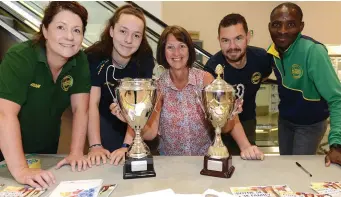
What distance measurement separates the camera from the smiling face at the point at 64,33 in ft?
4.86

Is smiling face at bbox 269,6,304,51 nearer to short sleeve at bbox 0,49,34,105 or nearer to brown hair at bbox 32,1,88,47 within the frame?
brown hair at bbox 32,1,88,47

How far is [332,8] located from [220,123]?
20.1ft

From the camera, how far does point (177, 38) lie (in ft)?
5.86

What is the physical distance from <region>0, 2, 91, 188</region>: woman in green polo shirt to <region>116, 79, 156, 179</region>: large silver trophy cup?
0.95 feet

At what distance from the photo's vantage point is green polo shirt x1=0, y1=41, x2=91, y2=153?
1.42 m

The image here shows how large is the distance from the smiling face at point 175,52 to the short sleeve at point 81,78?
49 centimetres

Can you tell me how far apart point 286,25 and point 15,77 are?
1672 mm

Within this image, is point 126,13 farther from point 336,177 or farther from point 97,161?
point 336,177

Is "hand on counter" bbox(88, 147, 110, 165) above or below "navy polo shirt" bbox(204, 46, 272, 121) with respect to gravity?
below

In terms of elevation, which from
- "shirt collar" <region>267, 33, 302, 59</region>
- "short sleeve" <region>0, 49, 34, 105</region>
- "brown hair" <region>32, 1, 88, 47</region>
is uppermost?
"brown hair" <region>32, 1, 88, 47</region>

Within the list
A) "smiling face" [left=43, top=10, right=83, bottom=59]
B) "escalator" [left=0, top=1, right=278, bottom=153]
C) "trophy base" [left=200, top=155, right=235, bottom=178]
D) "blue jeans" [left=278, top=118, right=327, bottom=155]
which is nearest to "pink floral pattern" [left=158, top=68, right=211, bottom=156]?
"trophy base" [left=200, top=155, right=235, bottom=178]

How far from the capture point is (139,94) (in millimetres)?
1396

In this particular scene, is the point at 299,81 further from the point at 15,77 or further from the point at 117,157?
the point at 15,77

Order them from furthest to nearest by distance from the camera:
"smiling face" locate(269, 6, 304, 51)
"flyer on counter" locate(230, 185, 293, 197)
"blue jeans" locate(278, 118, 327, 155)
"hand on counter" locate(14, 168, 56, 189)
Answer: "blue jeans" locate(278, 118, 327, 155) < "smiling face" locate(269, 6, 304, 51) < "hand on counter" locate(14, 168, 56, 189) < "flyer on counter" locate(230, 185, 293, 197)
